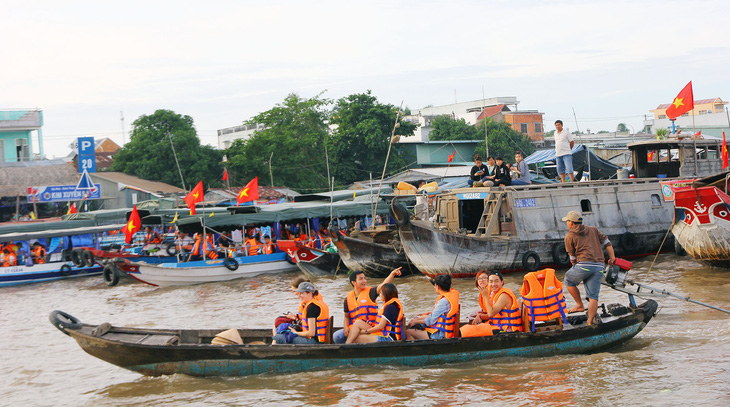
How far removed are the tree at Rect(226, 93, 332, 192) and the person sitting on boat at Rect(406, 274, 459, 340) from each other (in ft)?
85.7

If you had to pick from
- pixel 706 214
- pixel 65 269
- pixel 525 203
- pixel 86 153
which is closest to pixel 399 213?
pixel 525 203

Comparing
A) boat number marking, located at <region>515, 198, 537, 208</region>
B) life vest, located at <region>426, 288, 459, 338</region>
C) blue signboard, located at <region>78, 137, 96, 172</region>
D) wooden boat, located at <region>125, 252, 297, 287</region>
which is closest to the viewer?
life vest, located at <region>426, 288, 459, 338</region>

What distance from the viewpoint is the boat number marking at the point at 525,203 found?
1597cm

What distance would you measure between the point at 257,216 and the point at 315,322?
13.4 metres

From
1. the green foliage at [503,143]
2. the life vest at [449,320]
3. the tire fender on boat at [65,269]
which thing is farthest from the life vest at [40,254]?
the green foliage at [503,143]

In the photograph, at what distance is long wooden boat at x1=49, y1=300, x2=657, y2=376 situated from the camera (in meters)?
8.27

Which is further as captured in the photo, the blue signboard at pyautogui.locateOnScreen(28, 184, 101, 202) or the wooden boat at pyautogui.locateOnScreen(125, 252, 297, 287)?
the blue signboard at pyautogui.locateOnScreen(28, 184, 101, 202)

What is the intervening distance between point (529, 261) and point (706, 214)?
12.4 ft

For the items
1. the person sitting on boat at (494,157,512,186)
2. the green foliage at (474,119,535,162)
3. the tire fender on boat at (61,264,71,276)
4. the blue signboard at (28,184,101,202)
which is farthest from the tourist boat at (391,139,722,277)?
the green foliage at (474,119,535,162)

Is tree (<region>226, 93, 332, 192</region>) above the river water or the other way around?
above

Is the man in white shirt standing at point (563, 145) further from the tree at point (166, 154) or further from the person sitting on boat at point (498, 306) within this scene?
the tree at point (166, 154)

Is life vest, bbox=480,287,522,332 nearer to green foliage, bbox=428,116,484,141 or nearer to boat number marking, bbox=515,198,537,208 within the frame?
boat number marking, bbox=515,198,537,208

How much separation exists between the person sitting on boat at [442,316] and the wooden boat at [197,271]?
11232 mm

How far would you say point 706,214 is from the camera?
1405cm
